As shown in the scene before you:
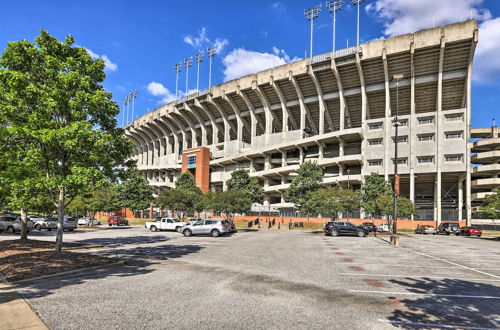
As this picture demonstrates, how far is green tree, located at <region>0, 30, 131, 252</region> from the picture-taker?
11883 millimetres

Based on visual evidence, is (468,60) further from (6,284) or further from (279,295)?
(6,284)

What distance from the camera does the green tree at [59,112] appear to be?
11883 millimetres

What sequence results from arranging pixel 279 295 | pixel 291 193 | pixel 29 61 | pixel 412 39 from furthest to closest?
pixel 291 193 → pixel 412 39 → pixel 29 61 → pixel 279 295

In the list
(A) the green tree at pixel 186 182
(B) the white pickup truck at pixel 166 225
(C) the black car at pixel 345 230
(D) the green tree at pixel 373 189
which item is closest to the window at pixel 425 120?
(D) the green tree at pixel 373 189

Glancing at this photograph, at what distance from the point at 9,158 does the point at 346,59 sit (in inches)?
2019

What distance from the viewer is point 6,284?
9.05m

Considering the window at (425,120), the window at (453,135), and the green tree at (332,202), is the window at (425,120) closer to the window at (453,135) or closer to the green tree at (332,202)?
the window at (453,135)

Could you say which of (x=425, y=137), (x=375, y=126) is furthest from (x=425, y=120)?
(x=375, y=126)

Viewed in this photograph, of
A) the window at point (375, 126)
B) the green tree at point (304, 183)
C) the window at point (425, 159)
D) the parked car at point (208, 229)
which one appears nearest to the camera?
the parked car at point (208, 229)

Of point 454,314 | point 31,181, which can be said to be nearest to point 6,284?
point 31,181

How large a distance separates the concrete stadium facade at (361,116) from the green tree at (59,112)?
38593mm

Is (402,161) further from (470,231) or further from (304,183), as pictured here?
(304,183)

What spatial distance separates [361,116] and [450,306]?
2333 inches

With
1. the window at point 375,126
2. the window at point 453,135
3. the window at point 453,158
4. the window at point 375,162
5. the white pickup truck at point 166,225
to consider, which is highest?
the window at point 375,126
